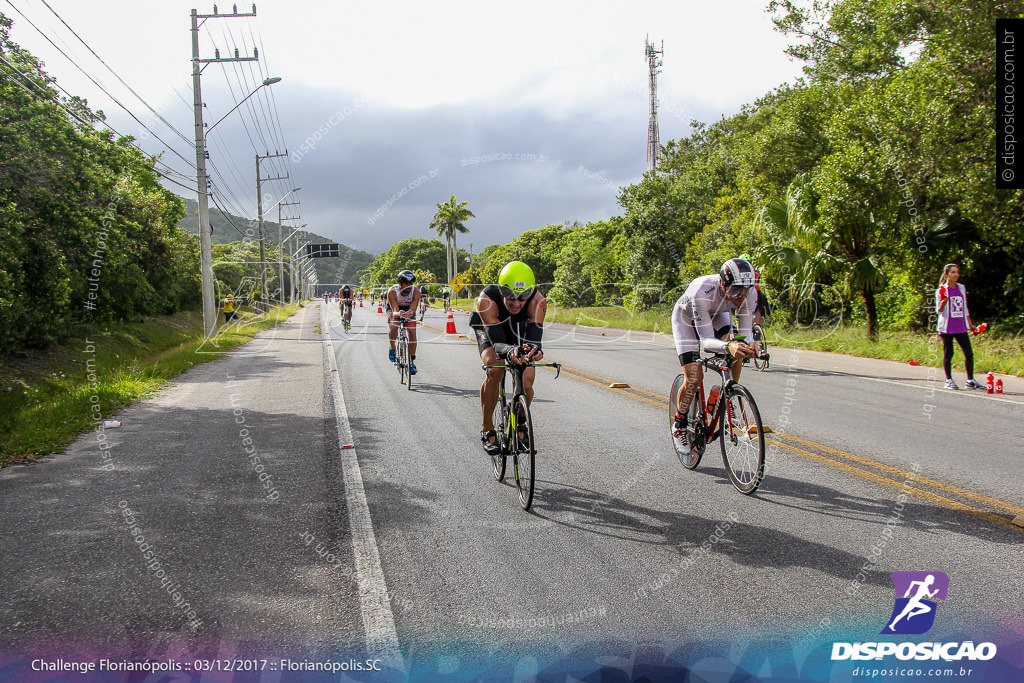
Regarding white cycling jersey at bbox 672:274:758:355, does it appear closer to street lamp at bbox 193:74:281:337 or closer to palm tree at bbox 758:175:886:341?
palm tree at bbox 758:175:886:341

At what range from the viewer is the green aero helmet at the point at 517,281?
17.7 ft

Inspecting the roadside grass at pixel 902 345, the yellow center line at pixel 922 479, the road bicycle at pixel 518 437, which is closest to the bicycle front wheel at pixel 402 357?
the road bicycle at pixel 518 437

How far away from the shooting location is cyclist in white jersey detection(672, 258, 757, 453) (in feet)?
17.9

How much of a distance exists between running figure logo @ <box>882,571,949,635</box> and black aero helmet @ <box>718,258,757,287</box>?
243 cm

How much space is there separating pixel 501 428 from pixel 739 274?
236 centimetres

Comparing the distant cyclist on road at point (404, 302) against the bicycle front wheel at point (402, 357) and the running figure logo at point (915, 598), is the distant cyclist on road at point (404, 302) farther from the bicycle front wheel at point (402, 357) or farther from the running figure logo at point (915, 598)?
the running figure logo at point (915, 598)

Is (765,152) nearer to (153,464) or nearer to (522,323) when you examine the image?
(522,323)

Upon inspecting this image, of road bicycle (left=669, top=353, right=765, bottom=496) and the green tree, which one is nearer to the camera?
road bicycle (left=669, top=353, right=765, bottom=496)

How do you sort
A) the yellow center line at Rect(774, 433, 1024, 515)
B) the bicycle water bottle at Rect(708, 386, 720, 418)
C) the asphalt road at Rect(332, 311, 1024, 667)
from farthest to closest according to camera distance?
the bicycle water bottle at Rect(708, 386, 720, 418) < the yellow center line at Rect(774, 433, 1024, 515) < the asphalt road at Rect(332, 311, 1024, 667)

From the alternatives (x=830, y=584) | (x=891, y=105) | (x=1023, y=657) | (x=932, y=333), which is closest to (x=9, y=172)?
(x=830, y=584)

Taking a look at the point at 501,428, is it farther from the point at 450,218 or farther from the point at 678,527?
the point at 450,218

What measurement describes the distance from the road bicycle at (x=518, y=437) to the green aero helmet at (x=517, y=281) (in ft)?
1.89

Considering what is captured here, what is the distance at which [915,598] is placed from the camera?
11.5 feet

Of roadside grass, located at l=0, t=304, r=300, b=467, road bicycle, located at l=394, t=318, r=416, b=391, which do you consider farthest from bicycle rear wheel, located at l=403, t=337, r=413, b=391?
roadside grass, located at l=0, t=304, r=300, b=467
